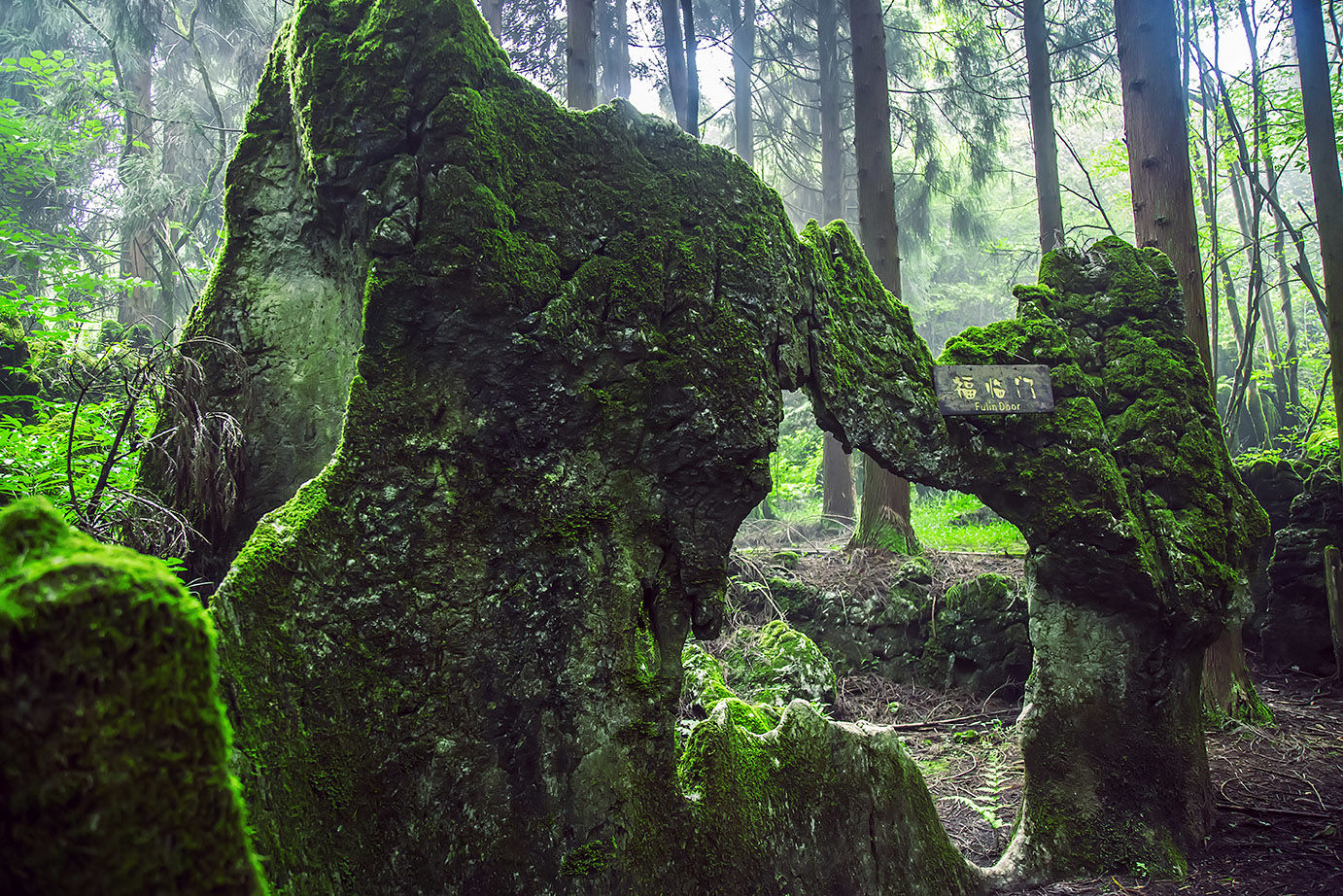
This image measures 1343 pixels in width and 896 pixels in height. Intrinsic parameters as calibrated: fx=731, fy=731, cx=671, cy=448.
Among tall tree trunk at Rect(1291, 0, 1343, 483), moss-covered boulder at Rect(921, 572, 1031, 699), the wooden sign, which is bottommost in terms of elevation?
moss-covered boulder at Rect(921, 572, 1031, 699)

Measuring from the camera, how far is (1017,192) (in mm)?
24797

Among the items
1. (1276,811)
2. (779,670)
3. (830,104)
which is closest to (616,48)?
(830,104)

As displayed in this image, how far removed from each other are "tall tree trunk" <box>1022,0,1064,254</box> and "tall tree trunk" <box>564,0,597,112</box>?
517 centimetres

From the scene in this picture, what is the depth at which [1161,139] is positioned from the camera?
607 centimetres

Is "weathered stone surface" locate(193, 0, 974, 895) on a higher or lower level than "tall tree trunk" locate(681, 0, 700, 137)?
lower

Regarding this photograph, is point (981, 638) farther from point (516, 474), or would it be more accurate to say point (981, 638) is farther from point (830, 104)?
point (830, 104)

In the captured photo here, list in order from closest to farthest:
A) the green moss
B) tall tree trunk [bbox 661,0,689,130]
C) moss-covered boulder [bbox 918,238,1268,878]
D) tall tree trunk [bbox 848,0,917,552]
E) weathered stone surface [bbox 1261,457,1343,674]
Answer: the green moss → moss-covered boulder [bbox 918,238,1268,878] → tall tree trunk [bbox 661,0,689,130] → weathered stone surface [bbox 1261,457,1343,674] → tall tree trunk [bbox 848,0,917,552]

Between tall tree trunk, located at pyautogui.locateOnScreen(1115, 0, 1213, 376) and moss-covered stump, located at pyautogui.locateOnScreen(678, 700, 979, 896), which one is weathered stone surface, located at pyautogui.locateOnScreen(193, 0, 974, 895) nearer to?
moss-covered stump, located at pyautogui.locateOnScreen(678, 700, 979, 896)

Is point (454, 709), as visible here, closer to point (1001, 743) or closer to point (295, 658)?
point (295, 658)

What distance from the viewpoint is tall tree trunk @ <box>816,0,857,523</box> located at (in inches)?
479

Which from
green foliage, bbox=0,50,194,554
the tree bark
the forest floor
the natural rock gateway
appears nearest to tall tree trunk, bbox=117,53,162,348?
green foliage, bbox=0,50,194,554

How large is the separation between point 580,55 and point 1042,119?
17.6ft

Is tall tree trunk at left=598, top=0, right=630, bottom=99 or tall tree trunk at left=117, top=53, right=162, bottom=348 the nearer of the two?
tall tree trunk at left=117, top=53, right=162, bottom=348

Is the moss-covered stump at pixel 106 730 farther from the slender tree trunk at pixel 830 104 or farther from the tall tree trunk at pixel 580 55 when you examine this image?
the slender tree trunk at pixel 830 104
